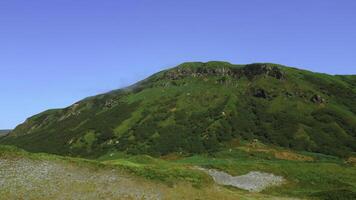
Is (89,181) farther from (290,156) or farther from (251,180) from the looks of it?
(290,156)

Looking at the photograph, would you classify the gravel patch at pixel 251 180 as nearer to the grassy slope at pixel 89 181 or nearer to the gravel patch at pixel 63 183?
the grassy slope at pixel 89 181

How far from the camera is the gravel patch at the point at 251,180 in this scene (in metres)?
91.4

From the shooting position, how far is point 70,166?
5350 cm

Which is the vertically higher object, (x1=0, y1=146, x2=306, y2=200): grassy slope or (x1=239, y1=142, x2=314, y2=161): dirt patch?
(x1=0, y1=146, x2=306, y2=200): grassy slope

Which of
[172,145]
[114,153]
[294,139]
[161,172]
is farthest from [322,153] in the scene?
[161,172]

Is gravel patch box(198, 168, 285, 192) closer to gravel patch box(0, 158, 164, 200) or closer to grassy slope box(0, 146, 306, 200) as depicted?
grassy slope box(0, 146, 306, 200)

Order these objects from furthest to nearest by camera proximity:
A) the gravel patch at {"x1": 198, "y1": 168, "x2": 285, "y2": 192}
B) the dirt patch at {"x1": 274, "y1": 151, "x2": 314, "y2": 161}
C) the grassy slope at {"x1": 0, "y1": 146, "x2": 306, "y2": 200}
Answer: the dirt patch at {"x1": 274, "y1": 151, "x2": 314, "y2": 161}, the gravel patch at {"x1": 198, "y1": 168, "x2": 285, "y2": 192}, the grassy slope at {"x1": 0, "y1": 146, "x2": 306, "y2": 200}

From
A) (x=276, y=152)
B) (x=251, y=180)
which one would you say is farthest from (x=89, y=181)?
(x=276, y=152)

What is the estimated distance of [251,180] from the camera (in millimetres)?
96438

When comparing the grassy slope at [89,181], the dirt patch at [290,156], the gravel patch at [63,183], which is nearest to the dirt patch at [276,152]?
the dirt patch at [290,156]

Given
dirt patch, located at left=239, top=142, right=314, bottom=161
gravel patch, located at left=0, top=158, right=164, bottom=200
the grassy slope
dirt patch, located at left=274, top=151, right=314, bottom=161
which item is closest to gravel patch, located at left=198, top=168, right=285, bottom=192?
the grassy slope

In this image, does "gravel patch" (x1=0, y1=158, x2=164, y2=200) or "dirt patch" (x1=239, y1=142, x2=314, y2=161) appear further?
"dirt patch" (x1=239, y1=142, x2=314, y2=161)

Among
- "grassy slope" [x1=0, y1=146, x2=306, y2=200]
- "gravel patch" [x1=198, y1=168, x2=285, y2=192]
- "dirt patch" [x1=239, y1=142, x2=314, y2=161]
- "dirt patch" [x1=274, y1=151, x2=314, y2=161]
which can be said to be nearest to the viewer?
"grassy slope" [x1=0, y1=146, x2=306, y2=200]

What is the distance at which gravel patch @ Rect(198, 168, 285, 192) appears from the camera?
300 feet
